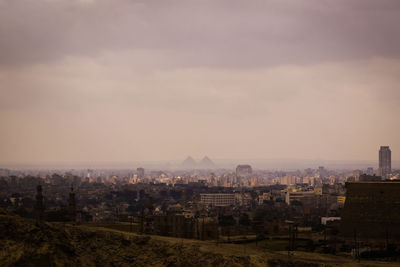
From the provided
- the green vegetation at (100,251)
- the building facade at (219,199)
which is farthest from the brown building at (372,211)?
the building facade at (219,199)

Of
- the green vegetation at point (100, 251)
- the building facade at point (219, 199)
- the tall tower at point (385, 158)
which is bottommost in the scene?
the building facade at point (219, 199)

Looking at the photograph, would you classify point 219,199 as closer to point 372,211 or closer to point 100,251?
point 372,211

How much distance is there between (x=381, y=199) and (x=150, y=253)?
66.2 feet

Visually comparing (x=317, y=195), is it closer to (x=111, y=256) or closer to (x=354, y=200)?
(x=354, y=200)

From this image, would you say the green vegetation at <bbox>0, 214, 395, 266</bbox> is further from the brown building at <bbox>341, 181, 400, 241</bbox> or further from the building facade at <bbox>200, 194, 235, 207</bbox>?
the building facade at <bbox>200, 194, 235, 207</bbox>

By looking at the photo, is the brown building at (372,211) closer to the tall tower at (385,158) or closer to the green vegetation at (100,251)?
the green vegetation at (100,251)

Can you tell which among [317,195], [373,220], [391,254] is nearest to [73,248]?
[391,254]

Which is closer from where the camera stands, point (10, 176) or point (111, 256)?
point (111, 256)

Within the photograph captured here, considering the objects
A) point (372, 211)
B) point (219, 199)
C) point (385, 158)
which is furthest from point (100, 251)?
point (385, 158)

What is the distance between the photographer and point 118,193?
310 ft

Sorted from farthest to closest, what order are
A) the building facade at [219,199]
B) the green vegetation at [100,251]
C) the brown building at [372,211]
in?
1. the building facade at [219,199]
2. the brown building at [372,211]
3. the green vegetation at [100,251]

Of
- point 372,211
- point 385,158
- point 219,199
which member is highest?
point 385,158

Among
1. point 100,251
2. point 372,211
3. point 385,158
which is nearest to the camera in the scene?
point 100,251

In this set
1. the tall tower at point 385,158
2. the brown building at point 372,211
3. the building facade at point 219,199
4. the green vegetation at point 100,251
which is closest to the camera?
the green vegetation at point 100,251
